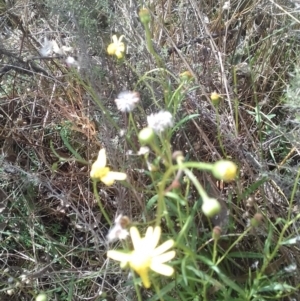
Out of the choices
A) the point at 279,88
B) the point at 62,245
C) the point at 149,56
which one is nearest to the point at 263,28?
the point at 279,88

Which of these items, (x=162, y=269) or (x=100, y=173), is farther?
(x=100, y=173)

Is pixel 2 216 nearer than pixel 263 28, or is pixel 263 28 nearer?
pixel 2 216

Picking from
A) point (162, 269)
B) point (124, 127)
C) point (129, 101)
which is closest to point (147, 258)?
point (162, 269)

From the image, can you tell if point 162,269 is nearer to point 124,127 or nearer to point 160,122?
point 160,122

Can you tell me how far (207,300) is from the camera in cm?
105

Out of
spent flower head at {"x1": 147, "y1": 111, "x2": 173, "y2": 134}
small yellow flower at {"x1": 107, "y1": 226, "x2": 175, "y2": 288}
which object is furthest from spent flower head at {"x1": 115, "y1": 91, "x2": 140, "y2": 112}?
small yellow flower at {"x1": 107, "y1": 226, "x2": 175, "y2": 288}

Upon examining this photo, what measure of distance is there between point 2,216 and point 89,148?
0.26 m

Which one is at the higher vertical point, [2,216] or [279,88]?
[279,88]

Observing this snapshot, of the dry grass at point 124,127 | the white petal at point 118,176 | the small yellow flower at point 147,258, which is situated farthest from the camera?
the dry grass at point 124,127

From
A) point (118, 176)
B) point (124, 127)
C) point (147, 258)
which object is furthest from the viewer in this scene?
point (124, 127)

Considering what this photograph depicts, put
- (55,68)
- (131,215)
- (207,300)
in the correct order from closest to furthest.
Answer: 1. (207,300)
2. (131,215)
3. (55,68)

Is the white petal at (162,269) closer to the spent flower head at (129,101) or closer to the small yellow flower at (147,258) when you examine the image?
the small yellow flower at (147,258)

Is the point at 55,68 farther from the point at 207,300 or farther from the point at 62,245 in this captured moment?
the point at 207,300

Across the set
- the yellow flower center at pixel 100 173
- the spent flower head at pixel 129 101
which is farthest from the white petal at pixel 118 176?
the spent flower head at pixel 129 101
